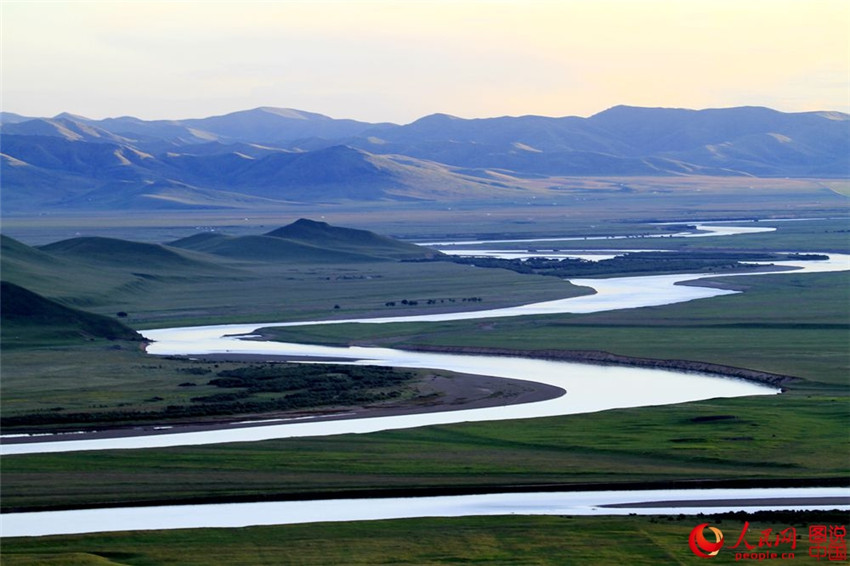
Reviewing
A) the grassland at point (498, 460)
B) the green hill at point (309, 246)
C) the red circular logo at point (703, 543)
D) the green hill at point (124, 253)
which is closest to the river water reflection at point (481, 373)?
the grassland at point (498, 460)

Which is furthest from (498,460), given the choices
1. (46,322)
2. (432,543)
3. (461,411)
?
(46,322)

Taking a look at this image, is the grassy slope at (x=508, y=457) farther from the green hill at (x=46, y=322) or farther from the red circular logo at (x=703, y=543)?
the green hill at (x=46, y=322)

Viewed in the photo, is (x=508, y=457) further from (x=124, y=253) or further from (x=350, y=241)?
(x=350, y=241)

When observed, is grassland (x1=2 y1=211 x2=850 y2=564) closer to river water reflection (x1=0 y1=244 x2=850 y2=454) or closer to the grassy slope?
the grassy slope

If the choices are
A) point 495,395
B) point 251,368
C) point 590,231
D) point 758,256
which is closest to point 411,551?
point 495,395

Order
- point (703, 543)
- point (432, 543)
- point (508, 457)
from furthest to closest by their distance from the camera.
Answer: point (508, 457)
point (432, 543)
point (703, 543)
